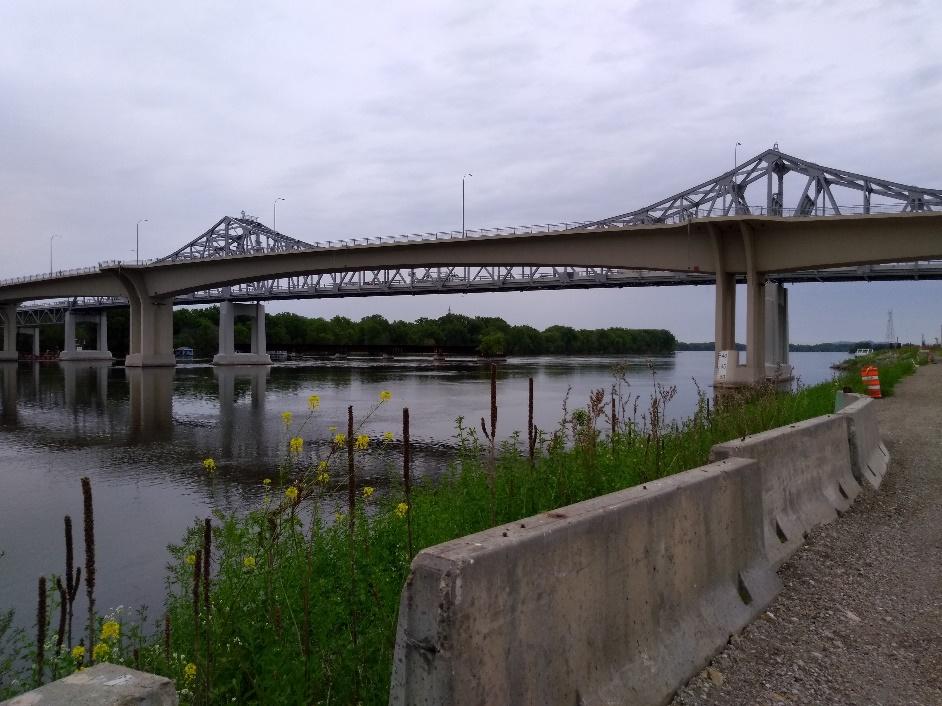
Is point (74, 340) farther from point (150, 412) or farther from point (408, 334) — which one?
point (150, 412)

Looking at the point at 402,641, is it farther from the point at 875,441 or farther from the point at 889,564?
the point at 875,441

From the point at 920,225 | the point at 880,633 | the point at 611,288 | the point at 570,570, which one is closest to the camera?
the point at 570,570

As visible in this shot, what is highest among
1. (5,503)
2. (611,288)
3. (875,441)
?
(611,288)

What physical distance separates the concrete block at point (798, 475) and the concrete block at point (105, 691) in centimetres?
433

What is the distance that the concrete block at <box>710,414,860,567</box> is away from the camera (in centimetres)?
587

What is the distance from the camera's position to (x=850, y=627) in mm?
4578

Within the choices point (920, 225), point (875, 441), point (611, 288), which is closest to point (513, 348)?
point (611, 288)

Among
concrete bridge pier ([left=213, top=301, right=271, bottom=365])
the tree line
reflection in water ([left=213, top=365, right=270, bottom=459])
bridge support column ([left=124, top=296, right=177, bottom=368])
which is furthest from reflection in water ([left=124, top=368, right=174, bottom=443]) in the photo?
the tree line

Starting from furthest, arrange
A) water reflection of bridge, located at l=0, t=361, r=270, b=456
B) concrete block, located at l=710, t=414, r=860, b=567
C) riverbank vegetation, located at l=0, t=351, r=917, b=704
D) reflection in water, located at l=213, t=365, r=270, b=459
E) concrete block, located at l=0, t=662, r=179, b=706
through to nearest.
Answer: water reflection of bridge, located at l=0, t=361, r=270, b=456
reflection in water, located at l=213, t=365, r=270, b=459
concrete block, located at l=710, t=414, r=860, b=567
riverbank vegetation, located at l=0, t=351, r=917, b=704
concrete block, located at l=0, t=662, r=179, b=706

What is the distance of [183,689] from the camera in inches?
131

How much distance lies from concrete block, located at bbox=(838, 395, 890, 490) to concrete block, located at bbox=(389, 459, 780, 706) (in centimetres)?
452

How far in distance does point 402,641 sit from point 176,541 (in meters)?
5.97

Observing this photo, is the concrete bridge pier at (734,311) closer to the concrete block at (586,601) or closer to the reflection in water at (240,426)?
the reflection in water at (240,426)

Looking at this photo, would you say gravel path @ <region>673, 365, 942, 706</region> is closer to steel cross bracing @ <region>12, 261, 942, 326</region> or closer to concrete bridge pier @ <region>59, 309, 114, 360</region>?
steel cross bracing @ <region>12, 261, 942, 326</region>
